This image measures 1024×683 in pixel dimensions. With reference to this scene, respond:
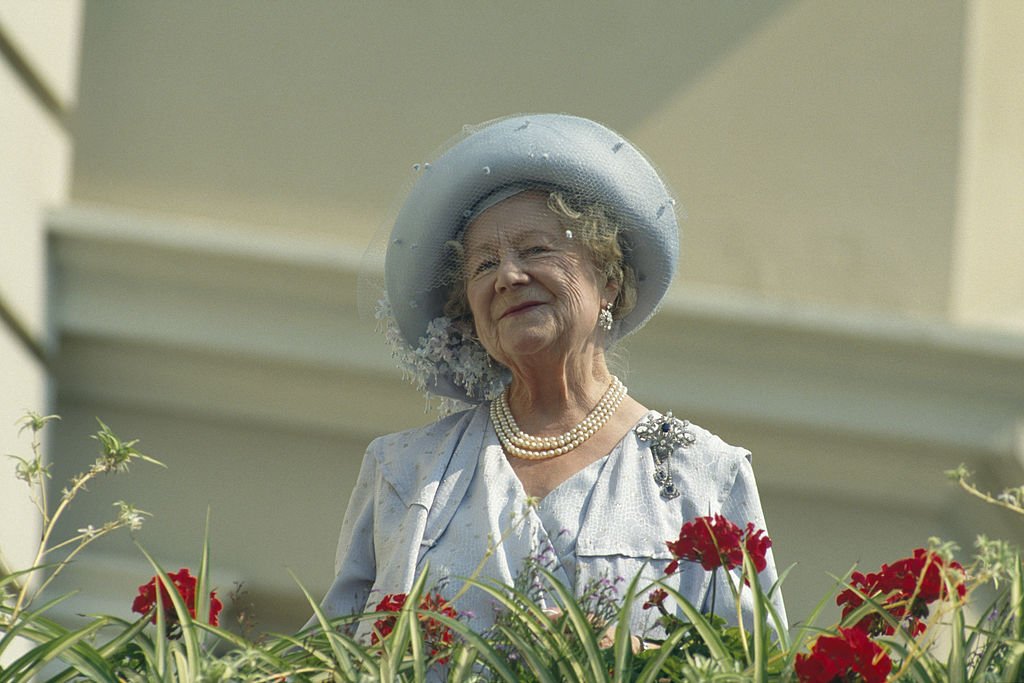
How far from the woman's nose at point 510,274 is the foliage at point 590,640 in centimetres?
72

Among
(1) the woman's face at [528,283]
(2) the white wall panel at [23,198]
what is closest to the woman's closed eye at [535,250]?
(1) the woman's face at [528,283]

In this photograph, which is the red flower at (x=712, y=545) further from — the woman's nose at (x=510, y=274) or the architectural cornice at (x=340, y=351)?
the architectural cornice at (x=340, y=351)

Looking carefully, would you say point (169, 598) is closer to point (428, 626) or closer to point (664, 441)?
point (428, 626)

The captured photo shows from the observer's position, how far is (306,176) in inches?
301

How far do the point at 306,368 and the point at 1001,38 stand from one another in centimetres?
284

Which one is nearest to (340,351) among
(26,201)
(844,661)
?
(26,201)

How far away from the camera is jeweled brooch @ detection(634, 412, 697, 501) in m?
4.10

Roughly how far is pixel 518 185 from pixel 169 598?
1165 mm

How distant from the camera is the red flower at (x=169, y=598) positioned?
3477mm

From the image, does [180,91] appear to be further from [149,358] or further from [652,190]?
[652,190]

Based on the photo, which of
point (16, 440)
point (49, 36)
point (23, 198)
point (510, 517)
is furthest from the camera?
point (49, 36)

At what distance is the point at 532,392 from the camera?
14.0 ft

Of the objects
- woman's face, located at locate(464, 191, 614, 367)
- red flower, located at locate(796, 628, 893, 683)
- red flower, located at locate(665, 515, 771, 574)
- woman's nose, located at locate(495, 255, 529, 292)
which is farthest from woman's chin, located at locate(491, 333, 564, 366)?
red flower, located at locate(796, 628, 893, 683)

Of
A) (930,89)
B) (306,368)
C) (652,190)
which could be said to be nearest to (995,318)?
(930,89)
